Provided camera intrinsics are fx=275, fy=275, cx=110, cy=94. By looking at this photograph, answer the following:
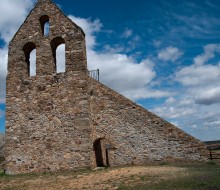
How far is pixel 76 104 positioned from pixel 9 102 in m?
3.70

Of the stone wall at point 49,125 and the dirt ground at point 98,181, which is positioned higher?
the stone wall at point 49,125

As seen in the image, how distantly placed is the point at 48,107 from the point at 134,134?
461 centimetres

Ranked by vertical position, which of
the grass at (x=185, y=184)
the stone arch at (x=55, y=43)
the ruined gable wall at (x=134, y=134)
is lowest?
the grass at (x=185, y=184)

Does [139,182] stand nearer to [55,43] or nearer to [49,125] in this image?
[49,125]

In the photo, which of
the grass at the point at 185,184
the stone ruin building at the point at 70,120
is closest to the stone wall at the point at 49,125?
the stone ruin building at the point at 70,120

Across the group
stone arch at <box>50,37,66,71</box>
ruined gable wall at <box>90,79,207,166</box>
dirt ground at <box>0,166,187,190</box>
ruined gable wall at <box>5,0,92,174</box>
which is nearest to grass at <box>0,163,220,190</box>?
dirt ground at <box>0,166,187,190</box>

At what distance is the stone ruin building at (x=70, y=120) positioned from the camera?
13570mm

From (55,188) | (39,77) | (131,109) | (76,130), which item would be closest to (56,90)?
(39,77)

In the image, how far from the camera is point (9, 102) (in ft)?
47.9

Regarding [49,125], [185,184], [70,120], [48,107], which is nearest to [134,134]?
[70,120]

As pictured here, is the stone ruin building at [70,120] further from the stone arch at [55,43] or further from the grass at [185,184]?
the grass at [185,184]

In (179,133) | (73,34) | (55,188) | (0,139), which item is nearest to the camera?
(55,188)

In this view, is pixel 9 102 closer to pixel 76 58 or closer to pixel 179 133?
pixel 76 58

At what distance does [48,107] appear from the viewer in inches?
557
